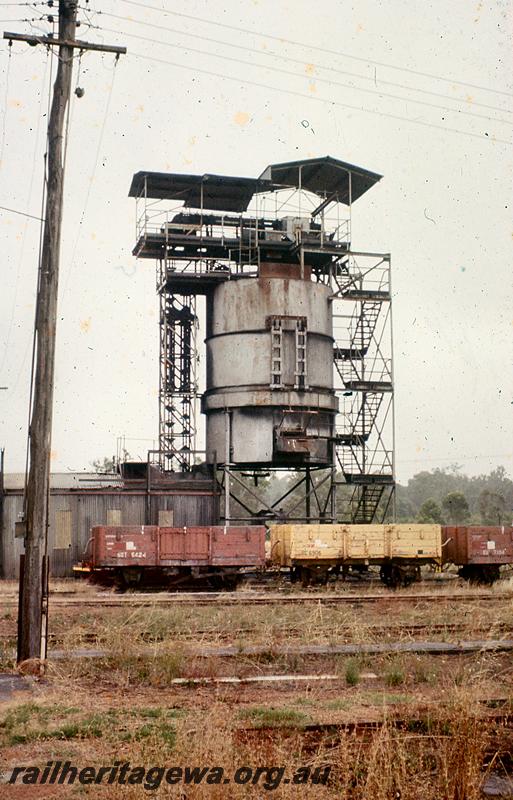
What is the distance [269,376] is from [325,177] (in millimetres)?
10918

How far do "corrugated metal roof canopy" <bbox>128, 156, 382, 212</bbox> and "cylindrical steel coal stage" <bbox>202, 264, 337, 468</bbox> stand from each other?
509cm

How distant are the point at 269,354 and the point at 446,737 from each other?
29.2 meters

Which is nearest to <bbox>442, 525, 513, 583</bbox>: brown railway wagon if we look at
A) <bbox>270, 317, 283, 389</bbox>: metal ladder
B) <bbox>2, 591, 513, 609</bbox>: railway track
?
<bbox>2, 591, 513, 609</bbox>: railway track

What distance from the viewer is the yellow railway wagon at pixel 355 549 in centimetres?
2830

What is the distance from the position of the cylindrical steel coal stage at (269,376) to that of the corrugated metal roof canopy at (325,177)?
5341 mm

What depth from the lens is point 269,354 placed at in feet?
121

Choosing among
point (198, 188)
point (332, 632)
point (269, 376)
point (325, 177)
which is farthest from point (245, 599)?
point (325, 177)

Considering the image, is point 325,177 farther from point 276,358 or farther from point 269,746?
point 269,746

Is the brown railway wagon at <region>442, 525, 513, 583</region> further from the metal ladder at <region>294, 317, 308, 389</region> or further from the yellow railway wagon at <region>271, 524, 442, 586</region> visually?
the metal ladder at <region>294, 317, 308, 389</region>

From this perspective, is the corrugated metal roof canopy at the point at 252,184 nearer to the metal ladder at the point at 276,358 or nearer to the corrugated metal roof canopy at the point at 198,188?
the corrugated metal roof canopy at the point at 198,188

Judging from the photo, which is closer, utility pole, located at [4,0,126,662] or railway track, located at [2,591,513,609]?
utility pole, located at [4,0,126,662]

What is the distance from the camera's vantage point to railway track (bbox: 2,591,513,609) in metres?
21.8

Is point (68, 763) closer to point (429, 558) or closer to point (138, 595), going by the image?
point (138, 595)

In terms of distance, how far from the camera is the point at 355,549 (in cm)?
2870
